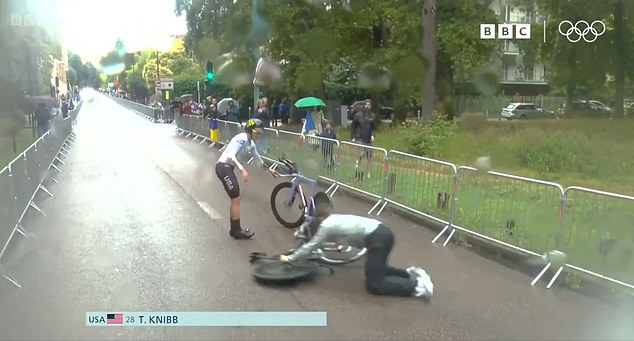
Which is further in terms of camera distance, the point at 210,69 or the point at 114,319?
the point at 210,69

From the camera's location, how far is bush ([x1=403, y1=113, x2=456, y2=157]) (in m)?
15.3

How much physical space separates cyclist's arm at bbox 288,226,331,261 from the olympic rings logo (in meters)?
24.4

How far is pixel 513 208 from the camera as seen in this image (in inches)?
252

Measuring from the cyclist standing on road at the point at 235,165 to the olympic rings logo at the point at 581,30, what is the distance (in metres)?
22.6

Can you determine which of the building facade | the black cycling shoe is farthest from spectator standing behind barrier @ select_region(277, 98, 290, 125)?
the black cycling shoe

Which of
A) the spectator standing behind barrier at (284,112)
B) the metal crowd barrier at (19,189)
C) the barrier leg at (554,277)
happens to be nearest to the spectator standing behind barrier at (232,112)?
the spectator standing behind barrier at (284,112)

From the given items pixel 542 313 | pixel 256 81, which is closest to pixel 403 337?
pixel 542 313

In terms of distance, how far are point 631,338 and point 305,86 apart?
18476 millimetres

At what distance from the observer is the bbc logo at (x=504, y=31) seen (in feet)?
69.9

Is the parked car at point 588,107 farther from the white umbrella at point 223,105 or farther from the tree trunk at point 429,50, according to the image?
the white umbrella at point 223,105

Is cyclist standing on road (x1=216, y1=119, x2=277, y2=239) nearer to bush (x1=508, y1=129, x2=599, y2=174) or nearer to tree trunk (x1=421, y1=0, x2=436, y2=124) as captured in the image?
bush (x1=508, y1=129, x2=599, y2=174)

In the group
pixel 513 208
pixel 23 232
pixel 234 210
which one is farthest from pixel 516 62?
pixel 23 232

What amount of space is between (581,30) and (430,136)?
669 inches
